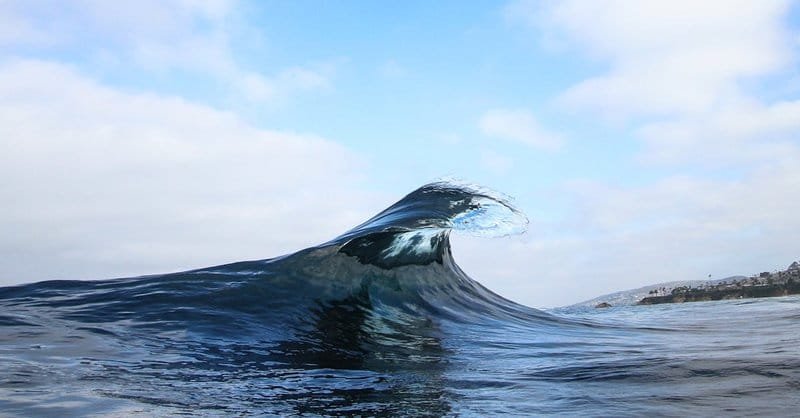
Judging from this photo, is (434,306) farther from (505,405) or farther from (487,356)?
(505,405)

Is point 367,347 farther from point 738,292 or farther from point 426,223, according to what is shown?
point 738,292

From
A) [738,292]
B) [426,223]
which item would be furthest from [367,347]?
[738,292]

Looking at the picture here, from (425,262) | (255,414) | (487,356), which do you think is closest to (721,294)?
(425,262)

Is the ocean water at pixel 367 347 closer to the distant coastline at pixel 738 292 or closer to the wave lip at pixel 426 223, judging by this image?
the wave lip at pixel 426 223

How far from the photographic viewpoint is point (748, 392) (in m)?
3.49

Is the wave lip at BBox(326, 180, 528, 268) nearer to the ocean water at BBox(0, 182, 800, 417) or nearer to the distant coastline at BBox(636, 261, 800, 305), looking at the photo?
the ocean water at BBox(0, 182, 800, 417)

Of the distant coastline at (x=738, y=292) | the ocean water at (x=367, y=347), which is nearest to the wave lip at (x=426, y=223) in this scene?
the ocean water at (x=367, y=347)

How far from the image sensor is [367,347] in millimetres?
6148

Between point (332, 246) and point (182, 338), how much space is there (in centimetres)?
351

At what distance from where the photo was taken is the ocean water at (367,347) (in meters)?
3.47

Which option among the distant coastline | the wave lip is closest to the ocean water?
the wave lip

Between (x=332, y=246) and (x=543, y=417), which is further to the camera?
(x=332, y=246)

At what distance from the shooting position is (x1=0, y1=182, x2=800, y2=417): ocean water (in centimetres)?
347

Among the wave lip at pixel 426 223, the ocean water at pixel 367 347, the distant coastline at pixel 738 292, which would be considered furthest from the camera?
the distant coastline at pixel 738 292
